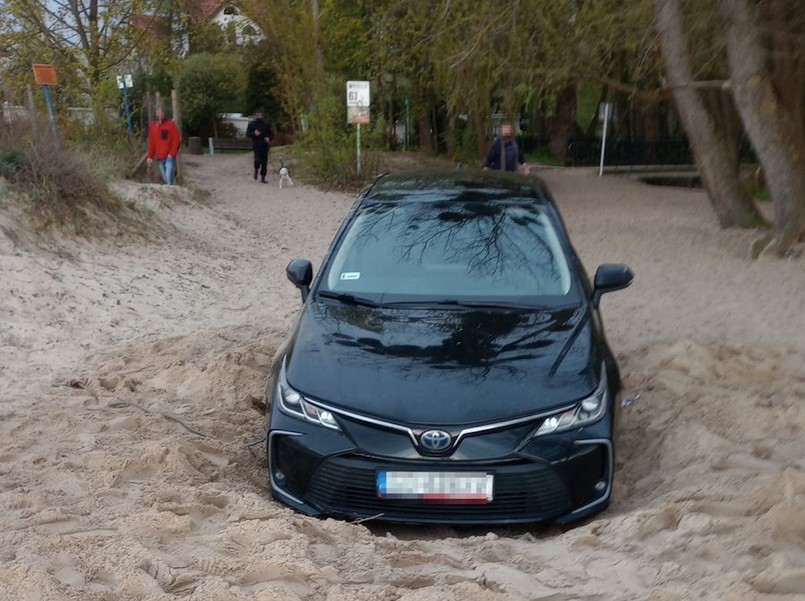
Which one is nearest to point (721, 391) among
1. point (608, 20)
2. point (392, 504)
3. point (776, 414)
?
point (776, 414)

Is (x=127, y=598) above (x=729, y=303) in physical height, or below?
above

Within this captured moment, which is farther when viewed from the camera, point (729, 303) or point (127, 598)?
point (729, 303)

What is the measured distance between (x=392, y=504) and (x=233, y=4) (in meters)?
31.1

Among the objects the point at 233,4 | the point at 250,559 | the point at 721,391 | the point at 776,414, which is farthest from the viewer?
the point at 233,4

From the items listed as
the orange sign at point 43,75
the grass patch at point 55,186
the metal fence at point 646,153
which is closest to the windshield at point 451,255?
the grass patch at point 55,186

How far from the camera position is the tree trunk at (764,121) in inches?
460

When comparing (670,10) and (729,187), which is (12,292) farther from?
(729,187)

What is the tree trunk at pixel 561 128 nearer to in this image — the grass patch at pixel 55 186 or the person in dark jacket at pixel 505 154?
the person in dark jacket at pixel 505 154

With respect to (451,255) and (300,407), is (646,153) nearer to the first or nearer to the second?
(451,255)

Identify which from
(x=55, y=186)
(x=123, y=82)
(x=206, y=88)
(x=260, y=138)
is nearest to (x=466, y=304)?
(x=55, y=186)

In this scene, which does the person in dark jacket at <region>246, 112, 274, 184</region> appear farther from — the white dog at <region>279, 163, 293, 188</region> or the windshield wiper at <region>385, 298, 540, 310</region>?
the windshield wiper at <region>385, 298, 540, 310</region>

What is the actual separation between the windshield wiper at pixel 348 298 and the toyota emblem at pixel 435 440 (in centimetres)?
126

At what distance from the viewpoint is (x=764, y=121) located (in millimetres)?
11875

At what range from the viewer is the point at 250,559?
376cm
